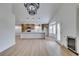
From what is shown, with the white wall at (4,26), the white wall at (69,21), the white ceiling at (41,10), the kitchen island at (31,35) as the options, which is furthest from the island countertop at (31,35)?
the white wall at (4,26)

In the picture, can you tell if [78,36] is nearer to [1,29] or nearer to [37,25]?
[1,29]

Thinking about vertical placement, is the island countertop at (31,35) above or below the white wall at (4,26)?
below

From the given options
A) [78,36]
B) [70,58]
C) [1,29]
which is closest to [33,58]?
[70,58]

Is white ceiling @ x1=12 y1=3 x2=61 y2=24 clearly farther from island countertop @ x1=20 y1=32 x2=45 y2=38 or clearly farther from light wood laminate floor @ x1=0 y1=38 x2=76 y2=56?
light wood laminate floor @ x1=0 y1=38 x2=76 y2=56

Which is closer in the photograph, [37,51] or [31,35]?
[37,51]

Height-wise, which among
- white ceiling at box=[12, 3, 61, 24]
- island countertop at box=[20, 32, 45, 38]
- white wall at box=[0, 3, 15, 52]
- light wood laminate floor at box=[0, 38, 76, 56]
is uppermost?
white ceiling at box=[12, 3, 61, 24]

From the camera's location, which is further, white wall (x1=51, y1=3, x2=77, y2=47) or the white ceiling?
the white ceiling

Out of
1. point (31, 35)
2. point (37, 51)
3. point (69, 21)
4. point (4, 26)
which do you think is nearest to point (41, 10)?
point (69, 21)

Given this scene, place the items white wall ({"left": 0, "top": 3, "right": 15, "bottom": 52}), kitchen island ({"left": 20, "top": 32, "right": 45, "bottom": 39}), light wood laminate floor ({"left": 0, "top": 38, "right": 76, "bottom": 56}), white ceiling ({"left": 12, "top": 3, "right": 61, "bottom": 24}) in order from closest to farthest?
1. light wood laminate floor ({"left": 0, "top": 38, "right": 76, "bottom": 56})
2. white wall ({"left": 0, "top": 3, "right": 15, "bottom": 52})
3. white ceiling ({"left": 12, "top": 3, "right": 61, "bottom": 24})
4. kitchen island ({"left": 20, "top": 32, "right": 45, "bottom": 39})

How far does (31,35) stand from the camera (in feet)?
51.7

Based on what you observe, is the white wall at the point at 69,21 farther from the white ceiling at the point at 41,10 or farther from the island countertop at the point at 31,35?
→ the island countertop at the point at 31,35

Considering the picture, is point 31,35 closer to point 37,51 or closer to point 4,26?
point 4,26

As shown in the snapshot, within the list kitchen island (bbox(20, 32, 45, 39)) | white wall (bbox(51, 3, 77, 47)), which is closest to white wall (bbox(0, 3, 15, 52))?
white wall (bbox(51, 3, 77, 47))

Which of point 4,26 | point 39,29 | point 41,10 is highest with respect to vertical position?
point 41,10
